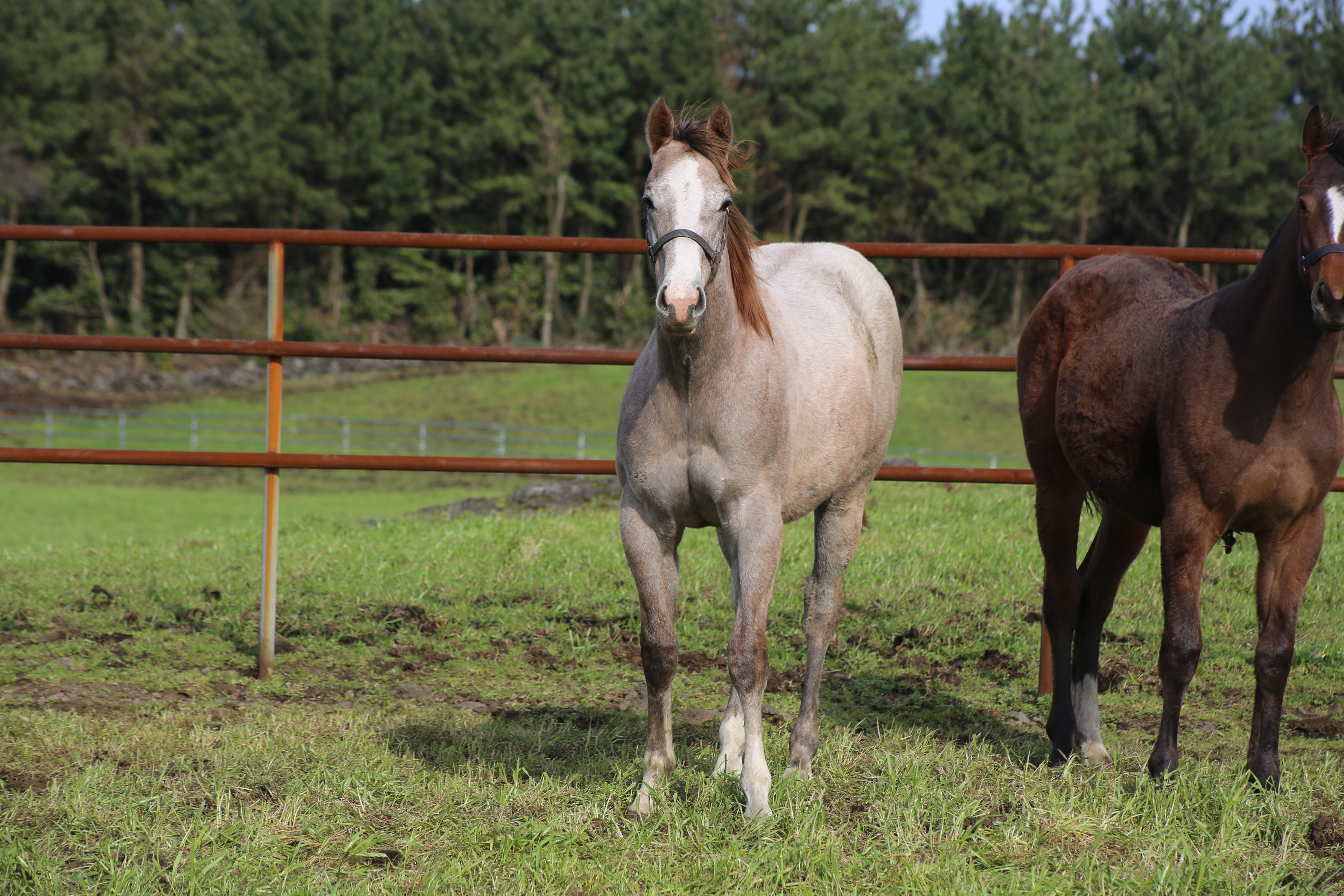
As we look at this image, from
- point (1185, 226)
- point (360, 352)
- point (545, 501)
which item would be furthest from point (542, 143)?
point (360, 352)

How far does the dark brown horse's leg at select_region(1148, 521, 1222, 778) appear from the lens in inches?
117

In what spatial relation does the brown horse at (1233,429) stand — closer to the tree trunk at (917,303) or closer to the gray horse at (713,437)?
the gray horse at (713,437)

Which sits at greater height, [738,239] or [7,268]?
[738,239]

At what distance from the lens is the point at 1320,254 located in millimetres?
2654

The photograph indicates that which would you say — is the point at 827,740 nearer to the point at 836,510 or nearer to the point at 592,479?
the point at 836,510

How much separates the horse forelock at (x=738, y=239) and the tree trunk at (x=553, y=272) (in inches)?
1052

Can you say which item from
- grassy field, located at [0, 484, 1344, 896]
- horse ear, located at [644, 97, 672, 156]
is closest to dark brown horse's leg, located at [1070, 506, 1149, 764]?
grassy field, located at [0, 484, 1344, 896]

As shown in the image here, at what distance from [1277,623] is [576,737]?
Result: 2178 mm

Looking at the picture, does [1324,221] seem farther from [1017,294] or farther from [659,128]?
[1017,294]

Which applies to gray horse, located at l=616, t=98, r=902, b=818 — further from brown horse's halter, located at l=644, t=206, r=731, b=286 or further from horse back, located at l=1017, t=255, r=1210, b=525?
horse back, located at l=1017, t=255, r=1210, b=525

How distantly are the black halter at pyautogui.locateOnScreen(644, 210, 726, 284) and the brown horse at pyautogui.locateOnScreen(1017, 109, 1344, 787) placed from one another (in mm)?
315

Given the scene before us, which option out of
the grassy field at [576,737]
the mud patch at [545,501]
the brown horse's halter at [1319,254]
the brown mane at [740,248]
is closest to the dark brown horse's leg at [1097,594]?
the grassy field at [576,737]

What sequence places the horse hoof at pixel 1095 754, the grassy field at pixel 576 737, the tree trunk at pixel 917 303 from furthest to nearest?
the tree trunk at pixel 917 303, the horse hoof at pixel 1095 754, the grassy field at pixel 576 737

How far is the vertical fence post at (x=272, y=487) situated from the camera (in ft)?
14.2
